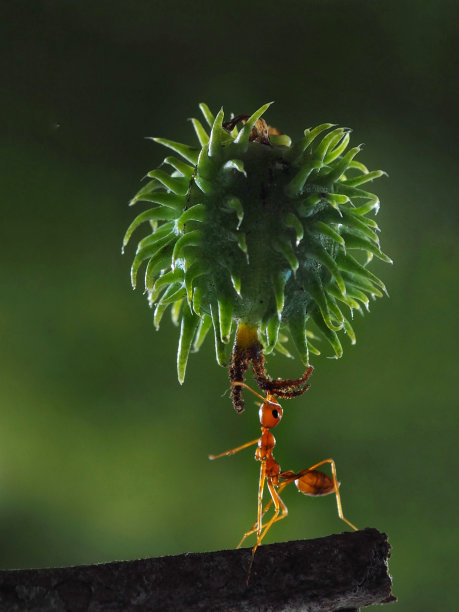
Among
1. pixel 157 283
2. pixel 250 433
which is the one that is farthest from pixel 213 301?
pixel 250 433

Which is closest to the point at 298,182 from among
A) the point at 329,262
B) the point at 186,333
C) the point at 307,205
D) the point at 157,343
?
the point at 307,205

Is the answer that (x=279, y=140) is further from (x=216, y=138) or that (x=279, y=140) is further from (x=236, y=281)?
(x=236, y=281)

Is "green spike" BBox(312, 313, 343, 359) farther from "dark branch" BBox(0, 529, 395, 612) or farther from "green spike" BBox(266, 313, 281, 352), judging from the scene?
"dark branch" BBox(0, 529, 395, 612)

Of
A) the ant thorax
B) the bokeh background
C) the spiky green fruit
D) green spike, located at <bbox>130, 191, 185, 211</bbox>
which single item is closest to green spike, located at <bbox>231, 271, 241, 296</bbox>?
the spiky green fruit

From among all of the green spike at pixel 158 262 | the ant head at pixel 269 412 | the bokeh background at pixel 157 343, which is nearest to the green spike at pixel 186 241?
the green spike at pixel 158 262

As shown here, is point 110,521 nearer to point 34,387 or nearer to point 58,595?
point 34,387

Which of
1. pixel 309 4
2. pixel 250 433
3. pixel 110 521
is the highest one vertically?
pixel 309 4
